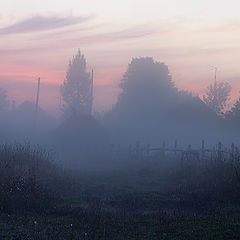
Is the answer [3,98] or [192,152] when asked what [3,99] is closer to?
[3,98]

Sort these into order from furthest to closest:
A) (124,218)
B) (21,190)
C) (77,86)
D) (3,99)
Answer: (3,99) < (77,86) < (21,190) < (124,218)

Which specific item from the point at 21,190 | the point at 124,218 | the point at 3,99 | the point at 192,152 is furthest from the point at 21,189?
the point at 3,99

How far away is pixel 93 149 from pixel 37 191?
107 feet

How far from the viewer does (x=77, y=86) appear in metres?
82.4

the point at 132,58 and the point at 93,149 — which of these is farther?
the point at 132,58

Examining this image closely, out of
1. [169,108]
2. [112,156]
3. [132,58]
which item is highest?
[132,58]

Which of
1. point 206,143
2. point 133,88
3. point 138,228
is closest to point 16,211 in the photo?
point 138,228

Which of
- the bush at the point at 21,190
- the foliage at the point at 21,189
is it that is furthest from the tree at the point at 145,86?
the bush at the point at 21,190

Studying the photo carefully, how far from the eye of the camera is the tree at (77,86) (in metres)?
80.6

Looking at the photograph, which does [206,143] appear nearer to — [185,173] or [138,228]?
[185,173]

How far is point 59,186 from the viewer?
19.2m

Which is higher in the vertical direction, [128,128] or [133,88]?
[133,88]

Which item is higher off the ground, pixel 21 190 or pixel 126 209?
pixel 21 190

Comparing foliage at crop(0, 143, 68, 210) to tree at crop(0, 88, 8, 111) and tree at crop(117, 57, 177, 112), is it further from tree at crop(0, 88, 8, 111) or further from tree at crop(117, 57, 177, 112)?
tree at crop(0, 88, 8, 111)
